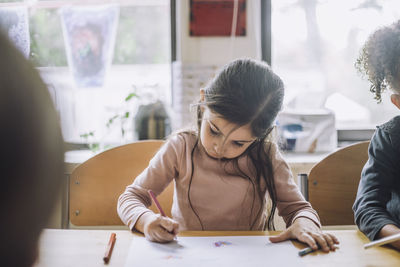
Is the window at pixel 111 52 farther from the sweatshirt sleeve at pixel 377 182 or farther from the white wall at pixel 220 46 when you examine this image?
the sweatshirt sleeve at pixel 377 182

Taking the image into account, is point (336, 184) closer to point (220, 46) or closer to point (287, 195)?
point (287, 195)

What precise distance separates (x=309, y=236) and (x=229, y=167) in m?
0.36

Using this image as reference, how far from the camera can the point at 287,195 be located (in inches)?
41.7

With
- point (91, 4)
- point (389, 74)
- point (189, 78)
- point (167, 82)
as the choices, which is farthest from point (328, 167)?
point (91, 4)

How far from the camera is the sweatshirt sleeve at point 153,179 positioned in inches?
38.9

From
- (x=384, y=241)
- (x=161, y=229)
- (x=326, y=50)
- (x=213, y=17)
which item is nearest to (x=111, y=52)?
(x=213, y=17)

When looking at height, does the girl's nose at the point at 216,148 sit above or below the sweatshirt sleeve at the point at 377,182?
above

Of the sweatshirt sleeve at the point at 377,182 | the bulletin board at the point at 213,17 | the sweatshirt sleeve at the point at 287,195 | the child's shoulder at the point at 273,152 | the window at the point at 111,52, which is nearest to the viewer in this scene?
the sweatshirt sleeve at the point at 377,182

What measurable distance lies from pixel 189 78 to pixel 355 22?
904 mm

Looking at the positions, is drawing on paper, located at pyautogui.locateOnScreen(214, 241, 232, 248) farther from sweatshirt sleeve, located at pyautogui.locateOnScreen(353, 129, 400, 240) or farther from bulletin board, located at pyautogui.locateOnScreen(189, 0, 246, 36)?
bulletin board, located at pyautogui.locateOnScreen(189, 0, 246, 36)

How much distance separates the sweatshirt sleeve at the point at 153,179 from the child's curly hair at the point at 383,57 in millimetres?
532

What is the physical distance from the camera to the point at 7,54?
0.80 ft

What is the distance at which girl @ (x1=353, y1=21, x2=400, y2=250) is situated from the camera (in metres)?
0.94

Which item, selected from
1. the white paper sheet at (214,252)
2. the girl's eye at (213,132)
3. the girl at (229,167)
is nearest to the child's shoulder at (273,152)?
the girl at (229,167)
